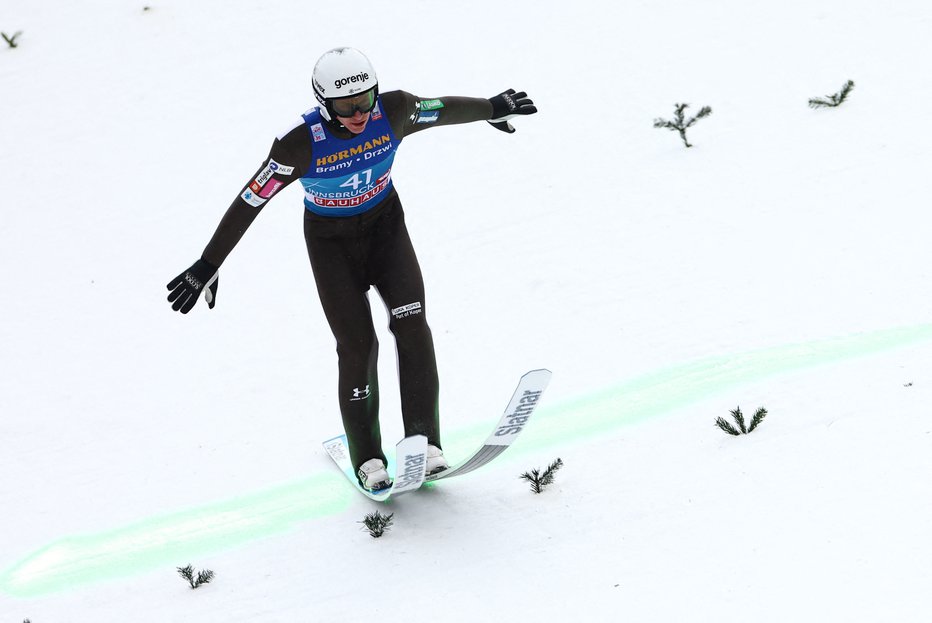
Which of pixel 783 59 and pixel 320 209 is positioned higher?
pixel 320 209

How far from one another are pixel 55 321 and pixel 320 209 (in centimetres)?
326

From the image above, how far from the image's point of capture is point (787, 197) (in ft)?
25.4

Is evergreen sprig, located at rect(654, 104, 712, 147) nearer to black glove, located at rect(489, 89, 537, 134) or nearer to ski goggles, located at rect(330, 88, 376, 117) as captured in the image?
black glove, located at rect(489, 89, 537, 134)

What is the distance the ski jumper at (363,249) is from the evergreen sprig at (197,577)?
0.98 metres

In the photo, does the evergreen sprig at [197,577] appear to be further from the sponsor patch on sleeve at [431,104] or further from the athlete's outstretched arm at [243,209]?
the sponsor patch on sleeve at [431,104]

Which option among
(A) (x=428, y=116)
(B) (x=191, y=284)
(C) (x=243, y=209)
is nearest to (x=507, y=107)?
(A) (x=428, y=116)

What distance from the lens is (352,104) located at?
194 inches

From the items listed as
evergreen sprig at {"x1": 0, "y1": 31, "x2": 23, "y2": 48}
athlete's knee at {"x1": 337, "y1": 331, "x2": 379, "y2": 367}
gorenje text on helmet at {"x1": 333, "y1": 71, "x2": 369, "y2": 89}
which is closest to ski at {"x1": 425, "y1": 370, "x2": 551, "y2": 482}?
athlete's knee at {"x1": 337, "y1": 331, "x2": 379, "y2": 367}

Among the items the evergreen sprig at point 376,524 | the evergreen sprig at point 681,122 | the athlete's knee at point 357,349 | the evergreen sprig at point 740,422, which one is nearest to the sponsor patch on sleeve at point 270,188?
the athlete's knee at point 357,349

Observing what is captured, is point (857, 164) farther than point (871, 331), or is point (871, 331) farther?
point (857, 164)

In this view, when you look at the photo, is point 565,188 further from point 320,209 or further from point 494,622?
point 494,622

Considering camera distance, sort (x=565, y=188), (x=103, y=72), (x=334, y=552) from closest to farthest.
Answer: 1. (x=334, y=552)
2. (x=565, y=188)
3. (x=103, y=72)

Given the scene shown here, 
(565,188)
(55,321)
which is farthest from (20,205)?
(565,188)

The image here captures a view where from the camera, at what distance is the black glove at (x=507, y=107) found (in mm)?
6004
